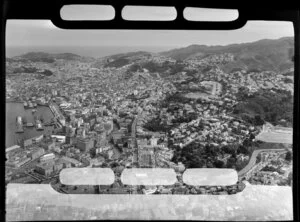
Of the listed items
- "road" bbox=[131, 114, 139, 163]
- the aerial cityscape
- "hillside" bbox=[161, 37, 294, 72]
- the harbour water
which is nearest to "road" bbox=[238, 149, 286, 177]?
the aerial cityscape

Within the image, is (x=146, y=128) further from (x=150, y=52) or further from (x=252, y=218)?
(x=252, y=218)

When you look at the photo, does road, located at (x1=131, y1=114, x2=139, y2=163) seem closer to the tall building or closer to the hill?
the tall building

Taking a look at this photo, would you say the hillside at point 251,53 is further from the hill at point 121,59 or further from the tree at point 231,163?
the tree at point 231,163

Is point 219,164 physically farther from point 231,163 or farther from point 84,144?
point 84,144

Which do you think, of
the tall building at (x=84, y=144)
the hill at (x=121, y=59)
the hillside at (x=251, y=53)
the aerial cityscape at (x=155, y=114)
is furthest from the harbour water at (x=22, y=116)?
the hillside at (x=251, y=53)

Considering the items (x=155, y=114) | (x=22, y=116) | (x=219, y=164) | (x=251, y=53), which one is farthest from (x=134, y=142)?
(x=251, y=53)

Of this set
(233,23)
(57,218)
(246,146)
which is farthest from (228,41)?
(57,218)

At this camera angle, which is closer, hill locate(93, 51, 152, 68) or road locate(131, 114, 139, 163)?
road locate(131, 114, 139, 163)
